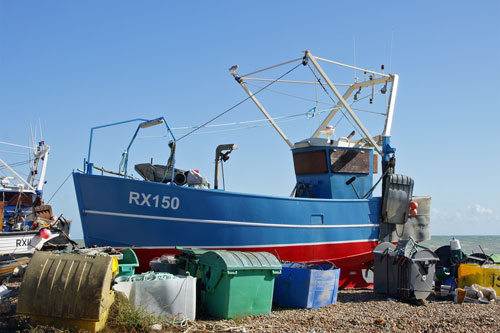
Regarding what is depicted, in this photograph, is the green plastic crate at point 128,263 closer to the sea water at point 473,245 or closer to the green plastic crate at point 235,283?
the green plastic crate at point 235,283

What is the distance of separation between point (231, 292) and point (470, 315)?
13.6ft

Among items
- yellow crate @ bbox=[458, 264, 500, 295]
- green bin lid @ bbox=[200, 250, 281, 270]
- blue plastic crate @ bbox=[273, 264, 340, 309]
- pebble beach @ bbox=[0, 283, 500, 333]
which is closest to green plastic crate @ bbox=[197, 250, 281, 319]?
green bin lid @ bbox=[200, 250, 281, 270]

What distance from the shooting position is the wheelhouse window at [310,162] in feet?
44.4

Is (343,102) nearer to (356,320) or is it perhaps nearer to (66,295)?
(356,320)

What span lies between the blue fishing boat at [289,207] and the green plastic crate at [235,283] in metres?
2.32

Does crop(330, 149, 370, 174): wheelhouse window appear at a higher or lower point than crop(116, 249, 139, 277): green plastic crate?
higher

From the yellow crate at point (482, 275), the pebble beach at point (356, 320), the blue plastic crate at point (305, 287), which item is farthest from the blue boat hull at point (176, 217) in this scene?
the yellow crate at point (482, 275)

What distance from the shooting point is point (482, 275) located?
10414mm

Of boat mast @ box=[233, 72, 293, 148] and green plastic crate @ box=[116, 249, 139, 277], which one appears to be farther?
boat mast @ box=[233, 72, 293, 148]

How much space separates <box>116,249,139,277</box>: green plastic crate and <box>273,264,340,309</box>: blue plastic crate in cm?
262

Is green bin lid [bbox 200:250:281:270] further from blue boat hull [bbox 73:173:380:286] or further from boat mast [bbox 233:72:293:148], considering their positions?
boat mast [bbox 233:72:293:148]

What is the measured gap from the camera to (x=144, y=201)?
9.98 m

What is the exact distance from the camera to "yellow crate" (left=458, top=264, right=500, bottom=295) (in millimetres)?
10367

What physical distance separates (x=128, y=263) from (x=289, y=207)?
4236 mm
